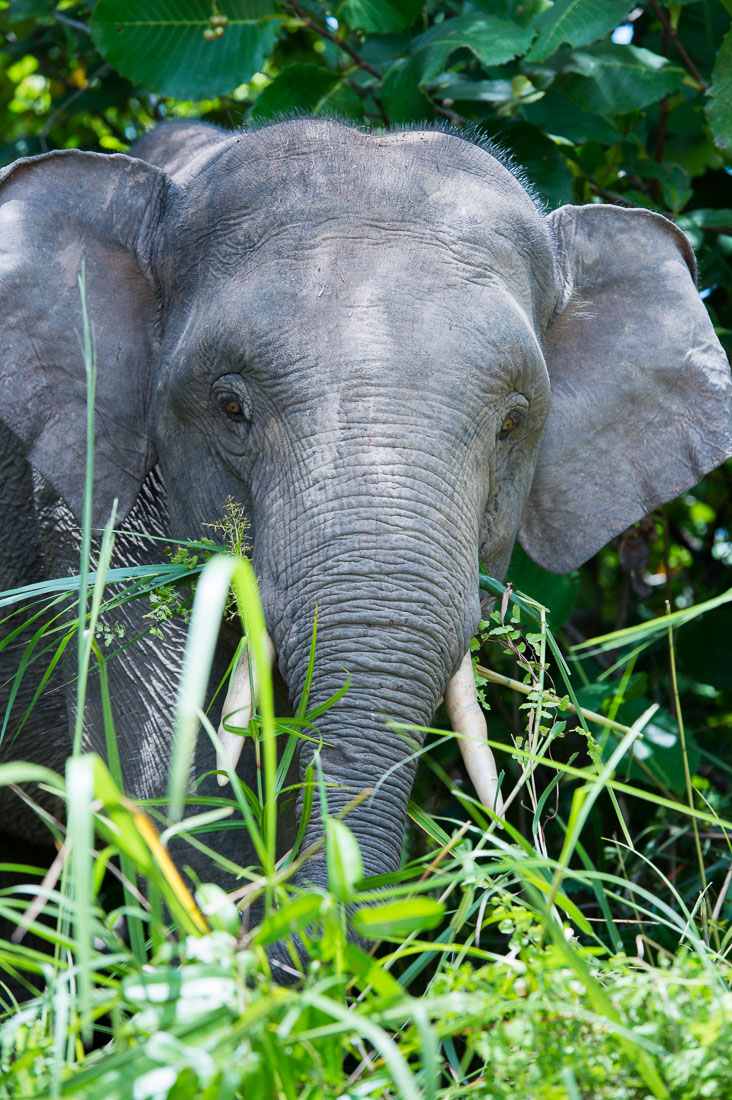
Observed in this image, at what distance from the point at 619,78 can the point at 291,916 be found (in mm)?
3418

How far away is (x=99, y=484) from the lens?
297 cm

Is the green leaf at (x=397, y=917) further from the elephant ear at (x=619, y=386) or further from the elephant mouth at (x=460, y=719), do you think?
the elephant ear at (x=619, y=386)

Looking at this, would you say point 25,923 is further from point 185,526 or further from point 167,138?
point 167,138

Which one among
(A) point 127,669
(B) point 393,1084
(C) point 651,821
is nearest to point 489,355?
(A) point 127,669

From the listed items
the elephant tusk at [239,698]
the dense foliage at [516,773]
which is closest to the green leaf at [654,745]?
the dense foliage at [516,773]

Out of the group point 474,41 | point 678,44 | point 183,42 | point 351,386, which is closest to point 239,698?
point 351,386

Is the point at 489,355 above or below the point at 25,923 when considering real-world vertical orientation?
below

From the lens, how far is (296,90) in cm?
417

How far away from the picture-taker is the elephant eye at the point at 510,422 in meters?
2.83

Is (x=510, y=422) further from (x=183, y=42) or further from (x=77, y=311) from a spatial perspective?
(x=183, y=42)

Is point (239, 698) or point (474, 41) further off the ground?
point (474, 41)

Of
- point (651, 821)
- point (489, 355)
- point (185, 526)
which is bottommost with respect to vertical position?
point (651, 821)

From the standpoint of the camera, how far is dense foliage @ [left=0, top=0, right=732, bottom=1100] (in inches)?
54.7

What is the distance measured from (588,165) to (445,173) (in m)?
1.66
